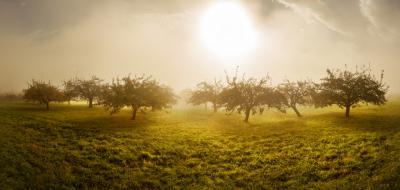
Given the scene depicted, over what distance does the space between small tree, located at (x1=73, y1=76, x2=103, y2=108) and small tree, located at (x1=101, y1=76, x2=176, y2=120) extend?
2448 centimetres

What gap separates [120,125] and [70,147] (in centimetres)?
1706

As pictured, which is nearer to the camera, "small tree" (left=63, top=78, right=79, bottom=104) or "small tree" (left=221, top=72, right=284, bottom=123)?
"small tree" (left=221, top=72, right=284, bottom=123)

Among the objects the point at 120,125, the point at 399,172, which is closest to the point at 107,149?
the point at 120,125

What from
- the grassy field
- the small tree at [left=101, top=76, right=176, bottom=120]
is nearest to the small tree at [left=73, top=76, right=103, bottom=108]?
the small tree at [left=101, top=76, right=176, bottom=120]

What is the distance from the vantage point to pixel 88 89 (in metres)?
95.9

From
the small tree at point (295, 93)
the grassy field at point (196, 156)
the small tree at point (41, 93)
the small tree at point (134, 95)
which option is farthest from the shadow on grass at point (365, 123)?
the small tree at point (41, 93)

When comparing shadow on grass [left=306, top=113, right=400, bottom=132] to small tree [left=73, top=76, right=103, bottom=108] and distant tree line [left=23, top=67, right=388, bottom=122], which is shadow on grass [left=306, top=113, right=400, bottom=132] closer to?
distant tree line [left=23, top=67, right=388, bottom=122]

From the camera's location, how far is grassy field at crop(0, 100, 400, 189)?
103 feet

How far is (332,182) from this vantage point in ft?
99.7

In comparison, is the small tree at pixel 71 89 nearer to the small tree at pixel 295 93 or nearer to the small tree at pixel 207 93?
the small tree at pixel 207 93

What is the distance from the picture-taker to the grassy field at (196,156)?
103 ft

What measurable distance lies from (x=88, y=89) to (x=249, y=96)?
168 feet

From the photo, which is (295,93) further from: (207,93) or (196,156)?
(196,156)

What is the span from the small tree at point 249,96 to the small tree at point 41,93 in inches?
1611
